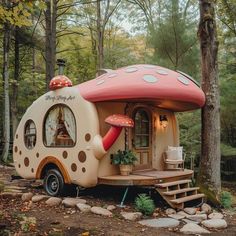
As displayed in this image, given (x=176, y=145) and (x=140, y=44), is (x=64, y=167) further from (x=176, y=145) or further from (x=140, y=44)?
(x=140, y=44)

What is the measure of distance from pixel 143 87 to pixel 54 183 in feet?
10.5

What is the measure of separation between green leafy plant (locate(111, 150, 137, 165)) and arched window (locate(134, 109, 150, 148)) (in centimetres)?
68

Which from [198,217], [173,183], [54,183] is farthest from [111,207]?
[54,183]

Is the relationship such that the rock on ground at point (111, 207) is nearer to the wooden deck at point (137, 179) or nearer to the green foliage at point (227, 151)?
the wooden deck at point (137, 179)

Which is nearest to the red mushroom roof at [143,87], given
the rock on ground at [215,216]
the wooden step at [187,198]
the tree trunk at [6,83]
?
the wooden step at [187,198]

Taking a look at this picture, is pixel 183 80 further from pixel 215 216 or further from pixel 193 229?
pixel 193 229

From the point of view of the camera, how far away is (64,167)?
792 cm

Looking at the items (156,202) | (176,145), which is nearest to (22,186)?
(156,202)

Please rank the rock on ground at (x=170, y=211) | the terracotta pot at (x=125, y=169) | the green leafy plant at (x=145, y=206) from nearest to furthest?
1. the green leafy plant at (x=145, y=206)
2. the rock on ground at (x=170, y=211)
3. the terracotta pot at (x=125, y=169)

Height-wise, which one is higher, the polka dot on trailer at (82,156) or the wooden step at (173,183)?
the polka dot on trailer at (82,156)

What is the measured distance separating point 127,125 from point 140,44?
65.5 feet

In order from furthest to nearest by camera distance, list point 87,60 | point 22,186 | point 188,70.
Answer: point 87,60 → point 188,70 → point 22,186

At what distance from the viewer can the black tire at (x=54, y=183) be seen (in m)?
7.93

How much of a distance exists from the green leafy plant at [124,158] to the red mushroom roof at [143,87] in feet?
4.13
